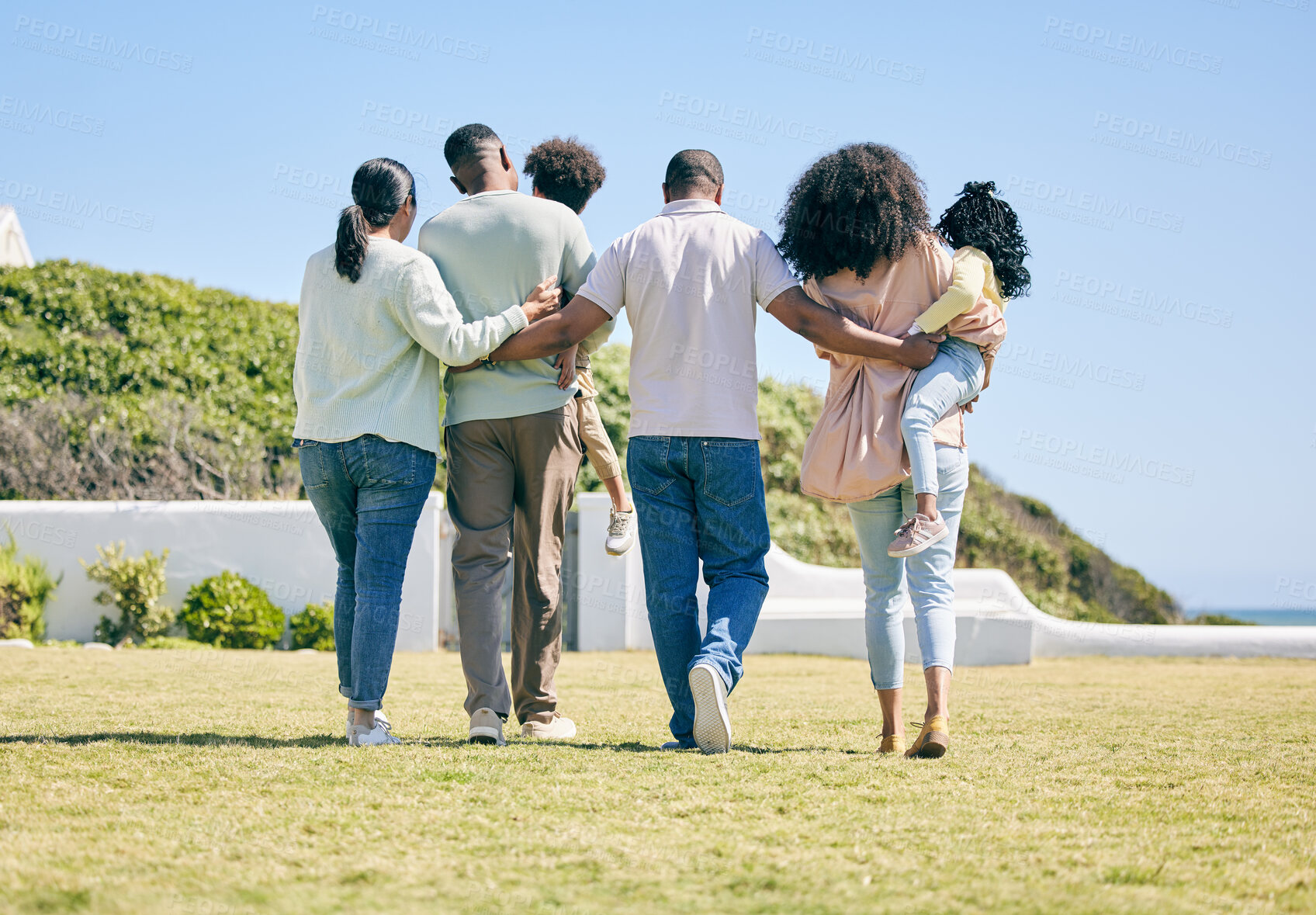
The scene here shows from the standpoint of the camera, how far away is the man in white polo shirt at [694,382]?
147 inches

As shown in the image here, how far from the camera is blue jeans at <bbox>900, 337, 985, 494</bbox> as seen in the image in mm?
3586

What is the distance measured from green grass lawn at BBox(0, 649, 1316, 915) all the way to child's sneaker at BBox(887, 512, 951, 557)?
0.68 metres

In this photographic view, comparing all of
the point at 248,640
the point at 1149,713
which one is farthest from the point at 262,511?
the point at 1149,713

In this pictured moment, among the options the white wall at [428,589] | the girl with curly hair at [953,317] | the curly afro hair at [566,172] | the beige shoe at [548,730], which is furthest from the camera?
the white wall at [428,589]

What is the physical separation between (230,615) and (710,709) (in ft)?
23.5

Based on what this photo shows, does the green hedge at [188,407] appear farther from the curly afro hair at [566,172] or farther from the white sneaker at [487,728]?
the white sneaker at [487,728]

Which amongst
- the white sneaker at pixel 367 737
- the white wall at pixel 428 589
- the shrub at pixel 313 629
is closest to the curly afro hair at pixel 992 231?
the white sneaker at pixel 367 737

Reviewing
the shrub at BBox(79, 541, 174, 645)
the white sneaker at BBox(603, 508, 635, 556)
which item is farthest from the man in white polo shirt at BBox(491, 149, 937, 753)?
the shrub at BBox(79, 541, 174, 645)

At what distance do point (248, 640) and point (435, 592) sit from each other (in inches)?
65.8

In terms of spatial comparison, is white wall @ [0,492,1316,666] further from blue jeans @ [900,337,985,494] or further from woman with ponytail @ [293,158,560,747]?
blue jeans @ [900,337,985,494]

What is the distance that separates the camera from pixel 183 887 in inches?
79.6

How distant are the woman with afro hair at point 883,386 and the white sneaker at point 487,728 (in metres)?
1.34

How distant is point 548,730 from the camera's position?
4.04 metres

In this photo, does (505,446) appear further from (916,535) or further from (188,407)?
(188,407)
